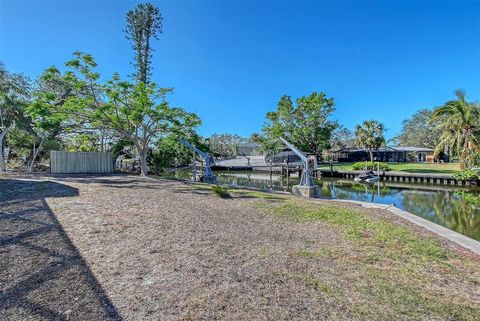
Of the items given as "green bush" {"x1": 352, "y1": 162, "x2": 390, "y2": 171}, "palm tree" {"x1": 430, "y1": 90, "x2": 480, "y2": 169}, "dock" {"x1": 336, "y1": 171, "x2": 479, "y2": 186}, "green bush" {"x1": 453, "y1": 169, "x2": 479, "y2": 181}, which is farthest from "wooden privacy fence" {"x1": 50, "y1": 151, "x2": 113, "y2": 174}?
"palm tree" {"x1": 430, "y1": 90, "x2": 480, "y2": 169}

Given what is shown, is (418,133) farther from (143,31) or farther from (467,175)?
(143,31)

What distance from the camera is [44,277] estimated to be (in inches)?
126

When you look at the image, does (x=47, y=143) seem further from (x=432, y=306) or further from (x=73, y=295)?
(x=432, y=306)

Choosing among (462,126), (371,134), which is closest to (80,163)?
(462,126)

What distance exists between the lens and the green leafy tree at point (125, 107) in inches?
542

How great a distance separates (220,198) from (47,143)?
1726cm

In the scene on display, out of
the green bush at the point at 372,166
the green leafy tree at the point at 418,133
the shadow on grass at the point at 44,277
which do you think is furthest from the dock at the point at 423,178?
the green leafy tree at the point at 418,133

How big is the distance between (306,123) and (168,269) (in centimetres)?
3553

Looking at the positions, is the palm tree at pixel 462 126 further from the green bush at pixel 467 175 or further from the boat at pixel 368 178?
the boat at pixel 368 178

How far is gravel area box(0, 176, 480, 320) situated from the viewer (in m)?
2.70

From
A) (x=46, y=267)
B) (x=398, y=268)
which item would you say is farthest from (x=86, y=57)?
(x=398, y=268)

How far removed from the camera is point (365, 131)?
112 feet

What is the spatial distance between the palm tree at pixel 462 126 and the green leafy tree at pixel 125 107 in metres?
21.3

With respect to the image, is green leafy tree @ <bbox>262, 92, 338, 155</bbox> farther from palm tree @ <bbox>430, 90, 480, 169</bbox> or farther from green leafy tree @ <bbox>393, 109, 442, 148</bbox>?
green leafy tree @ <bbox>393, 109, 442, 148</bbox>
